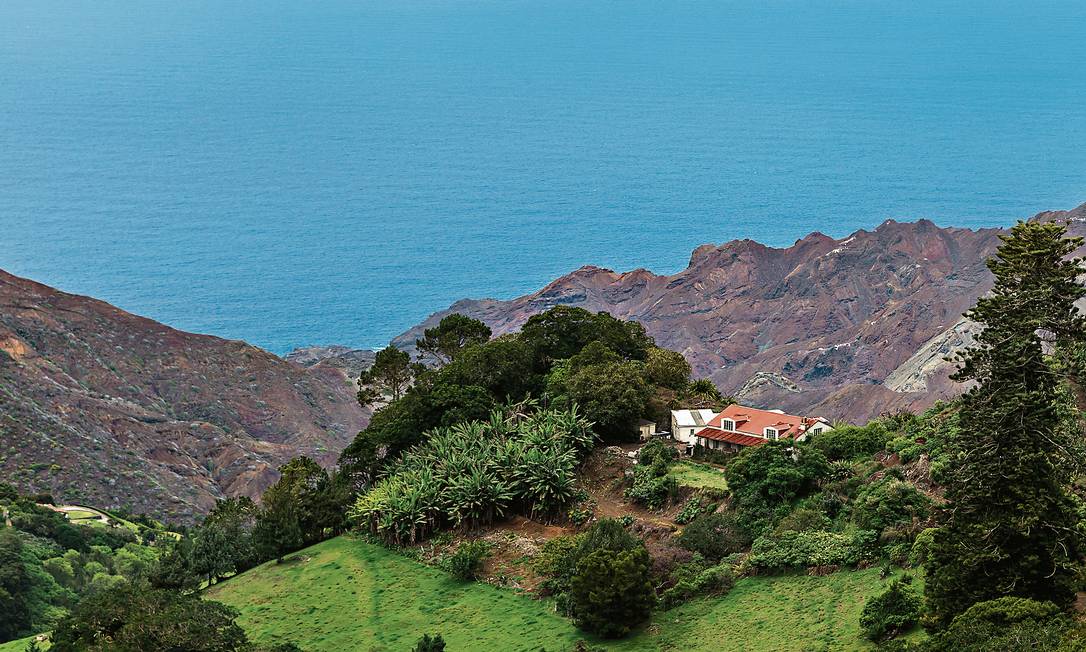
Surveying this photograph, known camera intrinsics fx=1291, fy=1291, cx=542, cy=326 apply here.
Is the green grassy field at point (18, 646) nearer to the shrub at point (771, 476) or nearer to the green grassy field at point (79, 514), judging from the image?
the shrub at point (771, 476)

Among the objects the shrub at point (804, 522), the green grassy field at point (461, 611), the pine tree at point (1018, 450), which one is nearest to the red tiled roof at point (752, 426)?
the shrub at point (804, 522)

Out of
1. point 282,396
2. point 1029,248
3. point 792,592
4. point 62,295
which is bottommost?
point 792,592

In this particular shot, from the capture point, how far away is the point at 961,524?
2875cm

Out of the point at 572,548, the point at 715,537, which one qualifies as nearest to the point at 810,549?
the point at 715,537

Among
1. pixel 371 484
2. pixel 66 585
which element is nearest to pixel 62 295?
pixel 66 585

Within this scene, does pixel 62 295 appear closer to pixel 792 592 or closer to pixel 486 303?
pixel 486 303

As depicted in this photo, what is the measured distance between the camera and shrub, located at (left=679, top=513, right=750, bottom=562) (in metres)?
40.7

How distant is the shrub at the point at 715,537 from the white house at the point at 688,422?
10.5 meters

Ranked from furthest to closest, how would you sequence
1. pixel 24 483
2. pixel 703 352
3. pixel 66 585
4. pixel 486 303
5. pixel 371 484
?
pixel 486 303 → pixel 703 352 → pixel 24 483 → pixel 66 585 → pixel 371 484

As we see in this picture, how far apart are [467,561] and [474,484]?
147 inches

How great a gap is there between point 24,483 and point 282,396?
1190 inches

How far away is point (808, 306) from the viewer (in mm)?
137250

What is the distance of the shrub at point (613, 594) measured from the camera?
123ft

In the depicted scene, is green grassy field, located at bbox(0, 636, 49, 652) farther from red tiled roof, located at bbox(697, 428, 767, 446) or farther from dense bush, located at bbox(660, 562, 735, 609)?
red tiled roof, located at bbox(697, 428, 767, 446)
